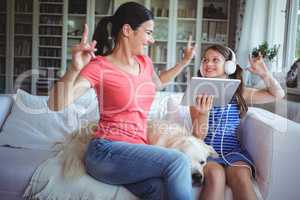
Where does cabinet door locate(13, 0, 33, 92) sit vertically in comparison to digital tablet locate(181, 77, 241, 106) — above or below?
above

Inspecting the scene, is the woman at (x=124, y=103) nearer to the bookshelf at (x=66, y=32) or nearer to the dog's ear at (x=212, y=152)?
the dog's ear at (x=212, y=152)

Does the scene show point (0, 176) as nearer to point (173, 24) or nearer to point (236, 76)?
point (236, 76)

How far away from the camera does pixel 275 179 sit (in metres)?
1.34

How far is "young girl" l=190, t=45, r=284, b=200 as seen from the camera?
4.55 feet

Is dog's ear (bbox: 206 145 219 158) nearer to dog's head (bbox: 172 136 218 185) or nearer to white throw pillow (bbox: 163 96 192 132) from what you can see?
dog's head (bbox: 172 136 218 185)

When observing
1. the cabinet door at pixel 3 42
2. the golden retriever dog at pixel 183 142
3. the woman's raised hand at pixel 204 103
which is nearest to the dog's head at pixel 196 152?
the golden retriever dog at pixel 183 142

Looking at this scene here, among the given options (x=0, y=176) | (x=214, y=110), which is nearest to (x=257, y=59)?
(x=214, y=110)

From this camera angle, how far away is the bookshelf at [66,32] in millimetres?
4051

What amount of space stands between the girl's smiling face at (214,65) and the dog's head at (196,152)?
29cm

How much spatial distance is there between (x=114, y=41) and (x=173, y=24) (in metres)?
2.80

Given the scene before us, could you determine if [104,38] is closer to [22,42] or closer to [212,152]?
[212,152]

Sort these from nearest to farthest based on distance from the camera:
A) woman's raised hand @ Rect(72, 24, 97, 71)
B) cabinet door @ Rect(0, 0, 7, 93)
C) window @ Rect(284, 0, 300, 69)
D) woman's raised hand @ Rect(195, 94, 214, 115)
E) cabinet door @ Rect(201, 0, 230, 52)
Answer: woman's raised hand @ Rect(72, 24, 97, 71), woman's raised hand @ Rect(195, 94, 214, 115), window @ Rect(284, 0, 300, 69), cabinet door @ Rect(201, 0, 230, 52), cabinet door @ Rect(0, 0, 7, 93)

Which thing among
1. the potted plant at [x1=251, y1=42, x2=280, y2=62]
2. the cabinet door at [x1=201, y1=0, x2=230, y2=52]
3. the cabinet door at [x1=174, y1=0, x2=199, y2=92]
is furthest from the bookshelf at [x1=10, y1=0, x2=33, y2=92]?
the potted plant at [x1=251, y1=42, x2=280, y2=62]

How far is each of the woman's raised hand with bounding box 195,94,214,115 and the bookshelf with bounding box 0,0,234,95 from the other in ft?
8.29
